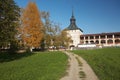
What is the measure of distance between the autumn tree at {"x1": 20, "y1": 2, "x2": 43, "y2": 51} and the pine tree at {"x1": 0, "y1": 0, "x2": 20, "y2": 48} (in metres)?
15.5

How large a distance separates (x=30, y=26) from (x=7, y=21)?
17.8 meters

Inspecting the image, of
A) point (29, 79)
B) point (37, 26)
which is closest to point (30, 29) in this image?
point (37, 26)

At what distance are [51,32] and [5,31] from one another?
126 ft

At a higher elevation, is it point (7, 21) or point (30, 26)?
point (30, 26)

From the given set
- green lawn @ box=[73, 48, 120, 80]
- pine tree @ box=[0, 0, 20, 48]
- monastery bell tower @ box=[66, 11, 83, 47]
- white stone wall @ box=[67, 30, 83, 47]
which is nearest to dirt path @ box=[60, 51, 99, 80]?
green lawn @ box=[73, 48, 120, 80]

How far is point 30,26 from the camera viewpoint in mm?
46594

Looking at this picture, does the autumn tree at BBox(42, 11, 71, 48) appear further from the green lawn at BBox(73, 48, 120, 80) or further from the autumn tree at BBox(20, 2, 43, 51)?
the green lawn at BBox(73, 48, 120, 80)

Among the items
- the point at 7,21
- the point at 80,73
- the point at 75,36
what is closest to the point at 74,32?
the point at 75,36

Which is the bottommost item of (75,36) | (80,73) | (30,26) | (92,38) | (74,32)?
(80,73)

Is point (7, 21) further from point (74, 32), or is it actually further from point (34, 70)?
point (74, 32)

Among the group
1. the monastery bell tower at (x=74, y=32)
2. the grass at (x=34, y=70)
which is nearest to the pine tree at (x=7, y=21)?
the grass at (x=34, y=70)

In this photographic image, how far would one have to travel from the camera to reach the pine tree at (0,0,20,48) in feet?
91.6

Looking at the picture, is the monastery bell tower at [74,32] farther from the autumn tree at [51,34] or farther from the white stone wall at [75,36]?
the autumn tree at [51,34]

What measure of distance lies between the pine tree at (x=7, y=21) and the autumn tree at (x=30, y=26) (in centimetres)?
1546
